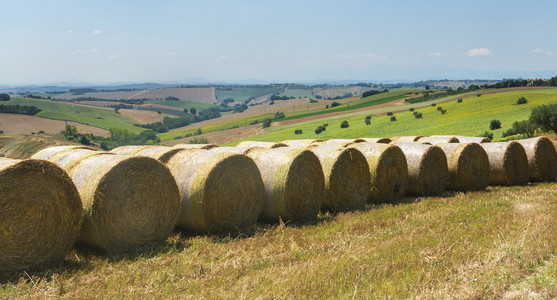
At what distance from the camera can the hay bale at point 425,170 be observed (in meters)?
14.8

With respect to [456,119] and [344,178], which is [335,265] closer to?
[344,178]

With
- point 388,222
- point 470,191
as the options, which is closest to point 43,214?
point 388,222

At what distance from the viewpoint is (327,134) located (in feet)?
228

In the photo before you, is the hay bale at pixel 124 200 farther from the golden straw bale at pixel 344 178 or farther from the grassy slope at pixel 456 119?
the grassy slope at pixel 456 119

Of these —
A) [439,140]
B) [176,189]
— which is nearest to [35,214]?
[176,189]

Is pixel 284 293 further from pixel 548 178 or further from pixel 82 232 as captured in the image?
pixel 548 178

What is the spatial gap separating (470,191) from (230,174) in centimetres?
1035

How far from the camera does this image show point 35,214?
732cm

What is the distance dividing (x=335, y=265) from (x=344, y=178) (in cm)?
572

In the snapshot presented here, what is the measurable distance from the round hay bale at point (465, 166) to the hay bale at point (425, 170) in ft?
2.30

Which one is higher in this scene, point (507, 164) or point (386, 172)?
point (386, 172)

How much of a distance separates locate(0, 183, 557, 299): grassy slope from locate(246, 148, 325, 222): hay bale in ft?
2.39

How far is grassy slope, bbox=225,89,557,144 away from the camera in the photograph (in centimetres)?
5050

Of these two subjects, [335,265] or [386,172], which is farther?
[386,172]
